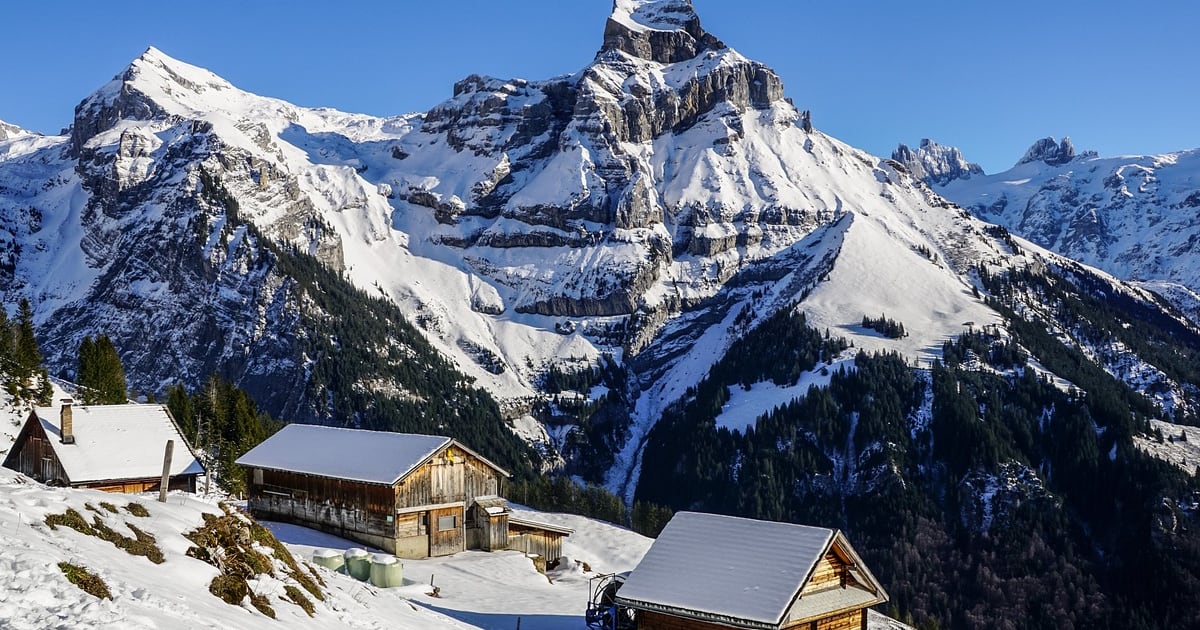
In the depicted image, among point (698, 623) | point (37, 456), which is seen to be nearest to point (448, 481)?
point (37, 456)

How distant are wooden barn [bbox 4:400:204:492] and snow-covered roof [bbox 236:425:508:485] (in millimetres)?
4915

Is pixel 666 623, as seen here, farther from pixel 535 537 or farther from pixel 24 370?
pixel 24 370

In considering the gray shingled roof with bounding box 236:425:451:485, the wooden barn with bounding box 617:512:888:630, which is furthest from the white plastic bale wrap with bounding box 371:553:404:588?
the wooden barn with bounding box 617:512:888:630

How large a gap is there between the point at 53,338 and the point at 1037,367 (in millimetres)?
193243

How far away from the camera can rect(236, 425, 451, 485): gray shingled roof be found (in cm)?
5797

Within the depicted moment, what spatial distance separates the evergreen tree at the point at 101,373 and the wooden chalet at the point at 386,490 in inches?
1311

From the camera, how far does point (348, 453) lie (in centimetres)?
6075

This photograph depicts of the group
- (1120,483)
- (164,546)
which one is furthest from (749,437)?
(164,546)

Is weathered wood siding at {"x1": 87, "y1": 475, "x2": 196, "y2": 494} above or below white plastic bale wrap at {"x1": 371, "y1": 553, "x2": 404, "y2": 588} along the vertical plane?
above

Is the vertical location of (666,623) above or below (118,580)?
below

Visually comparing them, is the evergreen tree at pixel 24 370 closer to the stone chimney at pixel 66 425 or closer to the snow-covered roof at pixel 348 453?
the stone chimney at pixel 66 425

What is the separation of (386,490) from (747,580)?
2907 centimetres

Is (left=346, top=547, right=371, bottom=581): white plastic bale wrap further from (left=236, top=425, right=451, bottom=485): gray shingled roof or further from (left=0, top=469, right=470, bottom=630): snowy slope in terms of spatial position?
(left=0, top=469, right=470, bottom=630): snowy slope

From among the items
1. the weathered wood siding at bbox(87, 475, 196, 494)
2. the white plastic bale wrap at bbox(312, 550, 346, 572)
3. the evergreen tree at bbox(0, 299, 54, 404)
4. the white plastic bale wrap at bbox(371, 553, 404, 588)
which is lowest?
the white plastic bale wrap at bbox(371, 553, 404, 588)
